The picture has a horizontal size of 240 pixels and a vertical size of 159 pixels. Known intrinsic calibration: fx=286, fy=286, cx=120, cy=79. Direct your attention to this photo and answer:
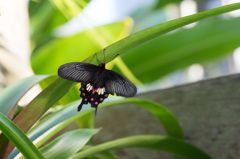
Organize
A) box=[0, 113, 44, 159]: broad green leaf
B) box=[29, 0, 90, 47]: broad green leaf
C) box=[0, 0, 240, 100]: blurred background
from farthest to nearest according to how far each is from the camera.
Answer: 1. box=[29, 0, 90, 47]: broad green leaf
2. box=[0, 0, 240, 100]: blurred background
3. box=[0, 113, 44, 159]: broad green leaf

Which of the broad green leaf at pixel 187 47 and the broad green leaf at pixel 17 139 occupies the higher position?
the broad green leaf at pixel 187 47

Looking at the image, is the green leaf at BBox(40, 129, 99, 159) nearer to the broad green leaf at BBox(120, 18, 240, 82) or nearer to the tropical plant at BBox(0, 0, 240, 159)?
the tropical plant at BBox(0, 0, 240, 159)

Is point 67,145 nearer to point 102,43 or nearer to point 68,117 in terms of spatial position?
point 68,117

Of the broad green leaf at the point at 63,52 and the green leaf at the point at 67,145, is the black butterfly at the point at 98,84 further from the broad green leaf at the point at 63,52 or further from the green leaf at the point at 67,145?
the broad green leaf at the point at 63,52

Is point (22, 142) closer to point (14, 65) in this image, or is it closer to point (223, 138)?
point (14, 65)

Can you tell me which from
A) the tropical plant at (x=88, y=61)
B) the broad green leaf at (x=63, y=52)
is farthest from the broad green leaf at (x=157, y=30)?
the broad green leaf at (x=63, y=52)

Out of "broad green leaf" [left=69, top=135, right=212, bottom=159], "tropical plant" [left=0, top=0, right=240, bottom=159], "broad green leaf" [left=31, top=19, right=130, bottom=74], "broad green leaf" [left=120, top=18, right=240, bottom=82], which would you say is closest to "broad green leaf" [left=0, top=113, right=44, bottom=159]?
"tropical plant" [left=0, top=0, right=240, bottom=159]
